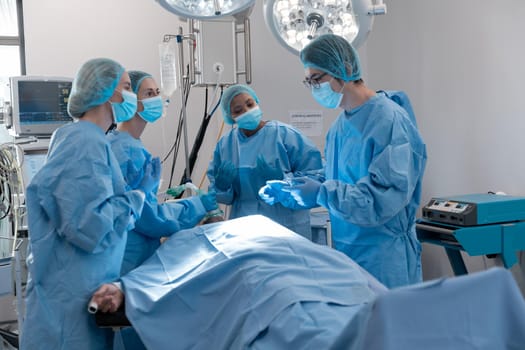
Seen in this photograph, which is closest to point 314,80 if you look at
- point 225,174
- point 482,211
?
point 225,174

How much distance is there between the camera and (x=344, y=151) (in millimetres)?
2021

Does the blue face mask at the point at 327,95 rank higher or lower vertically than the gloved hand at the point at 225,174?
higher

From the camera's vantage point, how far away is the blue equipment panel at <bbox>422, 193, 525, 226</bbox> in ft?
7.41

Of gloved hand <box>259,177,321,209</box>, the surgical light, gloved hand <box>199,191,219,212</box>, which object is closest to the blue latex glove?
gloved hand <box>259,177,321,209</box>

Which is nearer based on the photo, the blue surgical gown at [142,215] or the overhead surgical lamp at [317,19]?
the blue surgical gown at [142,215]

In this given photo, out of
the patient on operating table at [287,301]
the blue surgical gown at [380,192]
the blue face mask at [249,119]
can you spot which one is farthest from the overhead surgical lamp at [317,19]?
the patient on operating table at [287,301]

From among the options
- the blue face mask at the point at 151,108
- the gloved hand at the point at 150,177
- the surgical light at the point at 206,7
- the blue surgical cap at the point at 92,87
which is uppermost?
the surgical light at the point at 206,7

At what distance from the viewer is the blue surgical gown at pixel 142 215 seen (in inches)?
76.1

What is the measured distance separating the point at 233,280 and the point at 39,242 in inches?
22.0

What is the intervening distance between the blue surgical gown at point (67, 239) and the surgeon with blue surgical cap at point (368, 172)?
2.43 ft

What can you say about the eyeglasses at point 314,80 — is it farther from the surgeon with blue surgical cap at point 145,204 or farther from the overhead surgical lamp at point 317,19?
the surgeon with blue surgical cap at point 145,204

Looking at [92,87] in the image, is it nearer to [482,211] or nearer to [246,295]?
[246,295]

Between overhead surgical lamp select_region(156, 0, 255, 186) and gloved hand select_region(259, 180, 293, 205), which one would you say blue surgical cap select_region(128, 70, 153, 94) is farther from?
overhead surgical lamp select_region(156, 0, 255, 186)

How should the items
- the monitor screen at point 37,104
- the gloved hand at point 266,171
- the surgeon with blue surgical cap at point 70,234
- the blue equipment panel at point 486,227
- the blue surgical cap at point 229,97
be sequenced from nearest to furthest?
the surgeon with blue surgical cap at point 70,234, the blue equipment panel at point 486,227, the gloved hand at point 266,171, the blue surgical cap at point 229,97, the monitor screen at point 37,104
